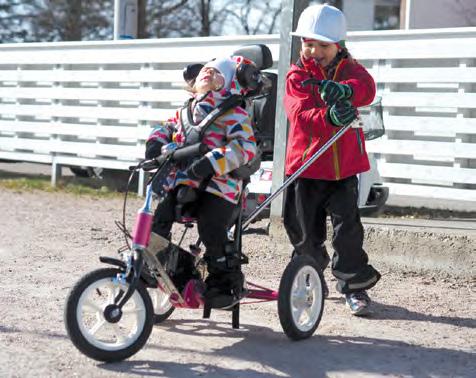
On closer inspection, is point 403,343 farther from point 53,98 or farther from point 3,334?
point 53,98

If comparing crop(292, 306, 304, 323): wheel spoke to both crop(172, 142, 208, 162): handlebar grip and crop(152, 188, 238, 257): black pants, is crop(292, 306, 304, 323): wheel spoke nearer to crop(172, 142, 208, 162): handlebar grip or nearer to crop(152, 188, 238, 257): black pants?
crop(152, 188, 238, 257): black pants

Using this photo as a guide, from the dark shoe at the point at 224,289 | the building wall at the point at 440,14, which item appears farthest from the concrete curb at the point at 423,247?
the building wall at the point at 440,14

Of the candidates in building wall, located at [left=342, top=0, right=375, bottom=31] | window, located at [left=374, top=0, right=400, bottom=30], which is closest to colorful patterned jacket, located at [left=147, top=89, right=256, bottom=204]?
building wall, located at [left=342, top=0, right=375, bottom=31]

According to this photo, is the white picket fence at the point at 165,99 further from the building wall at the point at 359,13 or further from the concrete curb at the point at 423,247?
the building wall at the point at 359,13

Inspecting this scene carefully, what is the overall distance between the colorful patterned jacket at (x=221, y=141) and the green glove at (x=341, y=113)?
0.52 meters

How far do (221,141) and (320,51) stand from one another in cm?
93

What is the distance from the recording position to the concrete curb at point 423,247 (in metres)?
6.56

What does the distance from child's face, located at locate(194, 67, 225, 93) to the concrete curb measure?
2.51 meters

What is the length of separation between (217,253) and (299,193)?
1.00 metres

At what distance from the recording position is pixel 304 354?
4.67m

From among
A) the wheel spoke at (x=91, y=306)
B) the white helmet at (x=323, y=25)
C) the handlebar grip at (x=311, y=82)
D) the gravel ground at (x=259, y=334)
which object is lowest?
the gravel ground at (x=259, y=334)

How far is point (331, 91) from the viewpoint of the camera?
500cm

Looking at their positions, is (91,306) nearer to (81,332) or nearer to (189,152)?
(81,332)

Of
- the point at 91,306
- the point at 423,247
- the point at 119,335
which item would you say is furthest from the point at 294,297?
the point at 423,247
